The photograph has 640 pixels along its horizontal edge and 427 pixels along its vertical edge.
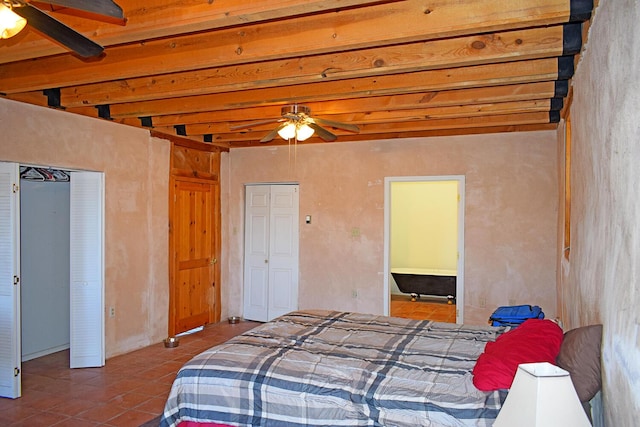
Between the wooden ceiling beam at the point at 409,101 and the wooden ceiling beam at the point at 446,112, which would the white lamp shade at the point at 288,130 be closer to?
the wooden ceiling beam at the point at 446,112

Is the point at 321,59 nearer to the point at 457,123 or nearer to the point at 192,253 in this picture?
the point at 457,123

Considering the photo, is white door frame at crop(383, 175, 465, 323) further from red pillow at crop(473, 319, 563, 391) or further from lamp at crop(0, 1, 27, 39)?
lamp at crop(0, 1, 27, 39)

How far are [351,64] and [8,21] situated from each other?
202cm

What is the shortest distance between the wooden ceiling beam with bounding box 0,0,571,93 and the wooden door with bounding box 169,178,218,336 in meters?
2.57

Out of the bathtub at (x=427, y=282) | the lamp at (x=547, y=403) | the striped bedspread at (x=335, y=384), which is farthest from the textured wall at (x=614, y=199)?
the bathtub at (x=427, y=282)

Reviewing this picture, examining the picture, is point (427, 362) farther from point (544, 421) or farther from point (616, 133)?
point (616, 133)

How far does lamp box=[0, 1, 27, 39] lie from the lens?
1901 millimetres

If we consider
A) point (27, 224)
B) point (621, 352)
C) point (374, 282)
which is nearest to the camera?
point (621, 352)

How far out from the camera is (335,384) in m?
2.62

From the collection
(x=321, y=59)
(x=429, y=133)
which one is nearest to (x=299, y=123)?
(x=321, y=59)

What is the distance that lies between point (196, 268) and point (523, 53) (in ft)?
16.0

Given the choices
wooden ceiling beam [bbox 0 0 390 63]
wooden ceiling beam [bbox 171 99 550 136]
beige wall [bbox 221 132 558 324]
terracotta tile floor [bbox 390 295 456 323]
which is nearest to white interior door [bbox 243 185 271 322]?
beige wall [bbox 221 132 558 324]

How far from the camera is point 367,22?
2.68 m

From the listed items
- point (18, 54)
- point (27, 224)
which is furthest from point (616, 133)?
point (27, 224)
